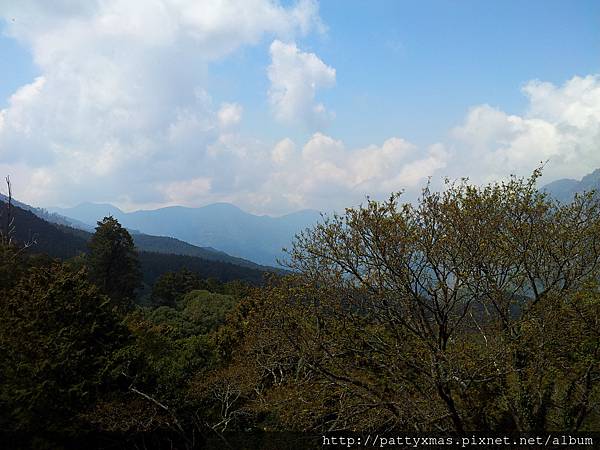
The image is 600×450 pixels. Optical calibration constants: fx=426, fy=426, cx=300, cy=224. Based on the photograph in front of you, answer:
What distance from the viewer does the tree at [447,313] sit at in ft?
28.5

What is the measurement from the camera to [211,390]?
15891 millimetres

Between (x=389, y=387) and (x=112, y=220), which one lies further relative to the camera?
(x=112, y=220)

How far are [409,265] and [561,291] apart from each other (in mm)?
3588

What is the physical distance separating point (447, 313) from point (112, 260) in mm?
34675

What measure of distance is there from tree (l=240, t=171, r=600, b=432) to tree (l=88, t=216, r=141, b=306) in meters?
30.3

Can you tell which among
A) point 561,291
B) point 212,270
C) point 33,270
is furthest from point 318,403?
point 212,270

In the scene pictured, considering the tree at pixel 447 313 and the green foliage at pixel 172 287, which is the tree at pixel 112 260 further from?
the tree at pixel 447 313

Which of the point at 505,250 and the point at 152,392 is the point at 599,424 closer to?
the point at 505,250

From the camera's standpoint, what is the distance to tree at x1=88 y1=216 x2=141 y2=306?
36719 mm

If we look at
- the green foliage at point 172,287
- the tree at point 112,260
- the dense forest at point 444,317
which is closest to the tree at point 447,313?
the dense forest at point 444,317

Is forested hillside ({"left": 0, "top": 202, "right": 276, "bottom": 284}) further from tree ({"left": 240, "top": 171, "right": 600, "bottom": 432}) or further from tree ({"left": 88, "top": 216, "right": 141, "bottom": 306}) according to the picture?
tree ({"left": 240, "top": 171, "right": 600, "bottom": 432})

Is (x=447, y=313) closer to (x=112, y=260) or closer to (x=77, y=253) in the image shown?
(x=112, y=260)

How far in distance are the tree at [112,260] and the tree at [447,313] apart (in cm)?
3031

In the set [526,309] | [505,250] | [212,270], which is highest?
[505,250]
